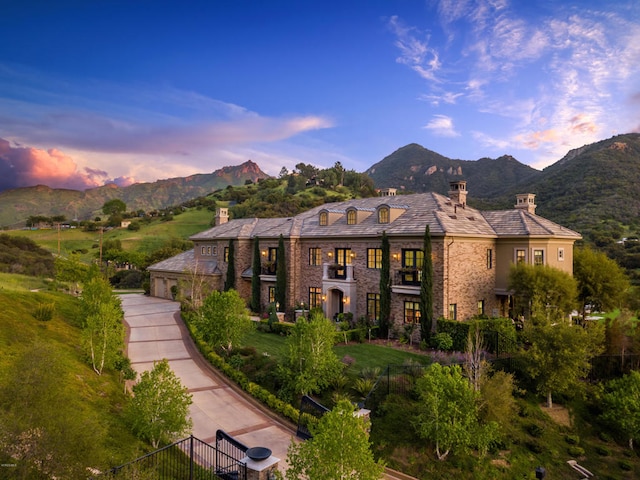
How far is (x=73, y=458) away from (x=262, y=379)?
1100 cm

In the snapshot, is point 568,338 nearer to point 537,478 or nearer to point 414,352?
point 537,478

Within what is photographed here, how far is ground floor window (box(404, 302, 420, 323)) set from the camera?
2432 centimetres

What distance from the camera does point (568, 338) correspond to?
16828 mm

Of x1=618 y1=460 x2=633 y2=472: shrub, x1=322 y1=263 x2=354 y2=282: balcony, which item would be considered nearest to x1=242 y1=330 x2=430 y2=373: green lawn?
x1=322 y1=263 x2=354 y2=282: balcony

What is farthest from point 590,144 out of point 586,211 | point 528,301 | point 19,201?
point 19,201

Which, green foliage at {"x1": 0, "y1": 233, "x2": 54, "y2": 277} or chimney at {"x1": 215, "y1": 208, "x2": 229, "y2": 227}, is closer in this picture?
green foliage at {"x1": 0, "y1": 233, "x2": 54, "y2": 277}

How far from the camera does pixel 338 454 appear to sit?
7.74m

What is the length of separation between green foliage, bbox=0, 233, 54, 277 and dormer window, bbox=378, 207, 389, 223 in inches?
1465

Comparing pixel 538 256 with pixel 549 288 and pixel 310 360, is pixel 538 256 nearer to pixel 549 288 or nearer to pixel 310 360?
pixel 549 288

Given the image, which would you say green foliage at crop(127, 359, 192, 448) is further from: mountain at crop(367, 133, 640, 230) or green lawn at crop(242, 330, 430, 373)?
mountain at crop(367, 133, 640, 230)

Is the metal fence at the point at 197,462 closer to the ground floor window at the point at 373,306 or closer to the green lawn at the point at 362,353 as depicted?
the green lawn at the point at 362,353

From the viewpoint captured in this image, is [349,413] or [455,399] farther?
[455,399]

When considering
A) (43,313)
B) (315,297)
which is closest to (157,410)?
(43,313)

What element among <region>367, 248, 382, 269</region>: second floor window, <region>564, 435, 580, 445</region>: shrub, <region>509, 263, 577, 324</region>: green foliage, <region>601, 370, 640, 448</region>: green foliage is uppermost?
<region>367, 248, 382, 269</region>: second floor window
